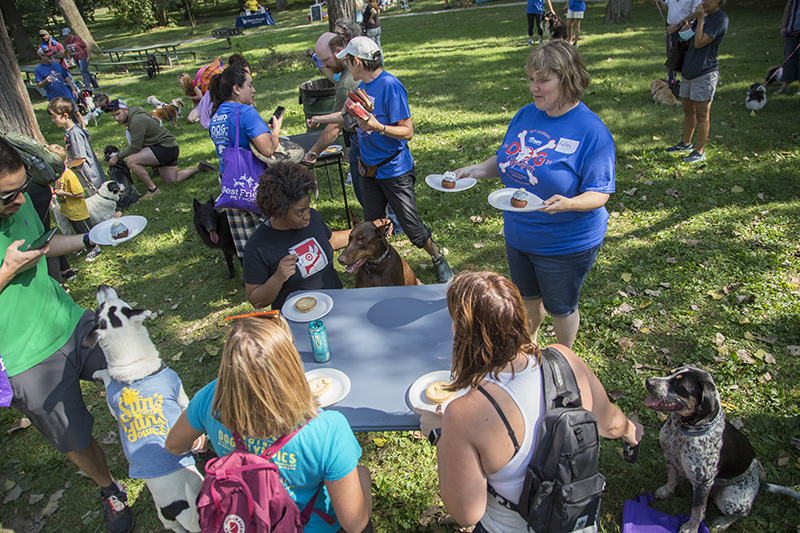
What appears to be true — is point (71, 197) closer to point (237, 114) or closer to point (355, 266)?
point (237, 114)

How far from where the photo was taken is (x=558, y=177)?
9.04 ft

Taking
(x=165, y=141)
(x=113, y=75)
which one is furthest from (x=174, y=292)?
(x=113, y=75)

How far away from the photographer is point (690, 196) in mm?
5957

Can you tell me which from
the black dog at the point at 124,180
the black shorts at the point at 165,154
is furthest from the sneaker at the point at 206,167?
the black dog at the point at 124,180

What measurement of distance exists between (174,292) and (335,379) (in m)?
4.00

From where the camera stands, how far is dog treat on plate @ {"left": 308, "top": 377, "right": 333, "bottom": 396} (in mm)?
2359

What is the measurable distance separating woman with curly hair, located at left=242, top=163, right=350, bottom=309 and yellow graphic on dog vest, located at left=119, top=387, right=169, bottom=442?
113 cm

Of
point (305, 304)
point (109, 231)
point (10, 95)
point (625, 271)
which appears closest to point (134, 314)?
point (109, 231)

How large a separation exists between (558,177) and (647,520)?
2.09m

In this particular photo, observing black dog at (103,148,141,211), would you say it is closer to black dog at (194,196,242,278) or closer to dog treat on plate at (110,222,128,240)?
black dog at (194,196,242,278)

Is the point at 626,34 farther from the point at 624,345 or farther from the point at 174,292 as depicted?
the point at 174,292

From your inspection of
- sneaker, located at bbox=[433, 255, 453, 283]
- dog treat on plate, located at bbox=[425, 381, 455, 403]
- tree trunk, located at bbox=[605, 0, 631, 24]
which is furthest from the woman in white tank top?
tree trunk, located at bbox=[605, 0, 631, 24]

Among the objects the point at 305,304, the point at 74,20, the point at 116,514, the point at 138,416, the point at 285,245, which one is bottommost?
the point at 116,514

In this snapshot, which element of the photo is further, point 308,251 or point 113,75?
point 113,75
